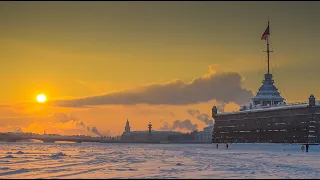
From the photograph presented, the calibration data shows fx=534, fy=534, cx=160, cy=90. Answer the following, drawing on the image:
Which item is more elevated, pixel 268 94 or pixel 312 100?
pixel 268 94

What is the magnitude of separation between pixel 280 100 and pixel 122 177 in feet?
283

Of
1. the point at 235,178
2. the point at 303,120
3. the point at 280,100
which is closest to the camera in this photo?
the point at 235,178

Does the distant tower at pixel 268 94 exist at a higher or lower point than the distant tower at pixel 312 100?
higher

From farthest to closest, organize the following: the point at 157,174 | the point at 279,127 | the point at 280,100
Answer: the point at 280,100 → the point at 279,127 → the point at 157,174

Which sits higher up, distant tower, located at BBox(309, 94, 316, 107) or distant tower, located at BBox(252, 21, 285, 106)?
distant tower, located at BBox(252, 21, 285, 106)

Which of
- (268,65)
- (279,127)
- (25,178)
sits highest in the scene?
(268,65)

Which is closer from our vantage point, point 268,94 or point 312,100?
point 312,100

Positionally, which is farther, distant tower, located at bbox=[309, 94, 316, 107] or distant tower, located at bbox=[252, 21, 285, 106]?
distant tower, located at bbox=[252, 21, 285, 106]

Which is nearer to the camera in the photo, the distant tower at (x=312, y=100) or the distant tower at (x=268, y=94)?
the distant tower at (x=312, y=100)

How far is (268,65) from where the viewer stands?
113188mm

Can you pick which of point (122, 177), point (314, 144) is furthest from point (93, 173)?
point (314, 144)

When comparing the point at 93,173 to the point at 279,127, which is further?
the point at 279,127

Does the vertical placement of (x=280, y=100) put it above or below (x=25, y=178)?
above

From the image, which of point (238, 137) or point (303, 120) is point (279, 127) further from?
point (238, 137)
